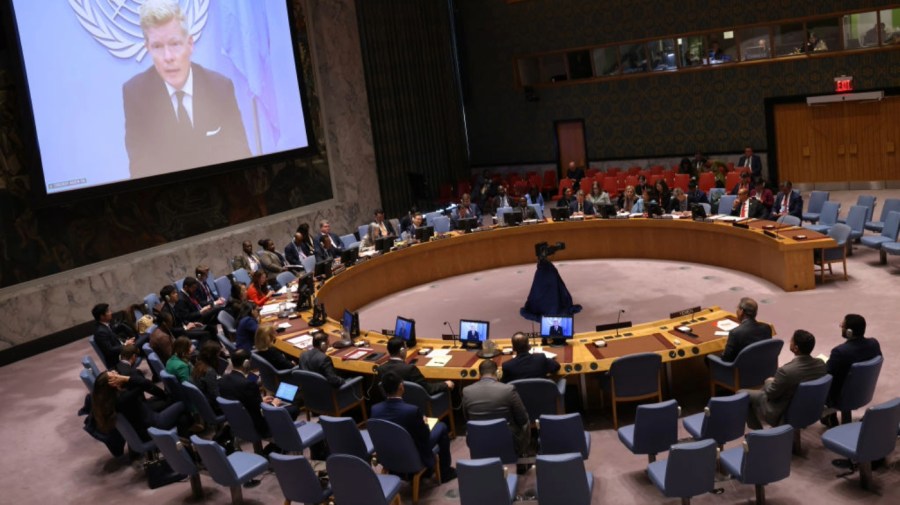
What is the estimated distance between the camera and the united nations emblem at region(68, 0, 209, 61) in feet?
42.3

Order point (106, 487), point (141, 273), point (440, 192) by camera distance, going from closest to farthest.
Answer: point (106, 487)
point (141, 273)
point (440, 192)

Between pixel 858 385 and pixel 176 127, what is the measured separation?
11371mm

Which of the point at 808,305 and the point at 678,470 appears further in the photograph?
the point at 808,305

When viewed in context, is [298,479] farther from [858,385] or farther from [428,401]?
[858,385]

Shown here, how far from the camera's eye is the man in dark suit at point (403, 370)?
24.8ft

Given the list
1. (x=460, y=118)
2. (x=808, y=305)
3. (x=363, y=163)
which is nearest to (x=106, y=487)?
(x=808, y=305)

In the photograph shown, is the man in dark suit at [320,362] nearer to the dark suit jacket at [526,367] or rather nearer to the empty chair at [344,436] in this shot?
the empty chair at [344,436]

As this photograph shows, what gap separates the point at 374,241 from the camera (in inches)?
555

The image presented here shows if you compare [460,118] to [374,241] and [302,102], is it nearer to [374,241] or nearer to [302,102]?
[302,102]

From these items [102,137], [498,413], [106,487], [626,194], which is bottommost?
[106,487]

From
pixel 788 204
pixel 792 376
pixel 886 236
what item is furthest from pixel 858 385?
pixel 788 204

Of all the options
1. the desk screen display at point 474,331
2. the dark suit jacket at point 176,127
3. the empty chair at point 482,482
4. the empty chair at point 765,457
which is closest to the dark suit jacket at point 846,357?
the empty chair at point 765,457

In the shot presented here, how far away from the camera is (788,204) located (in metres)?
A: 13.6

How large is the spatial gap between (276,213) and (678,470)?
1292 centimetres
